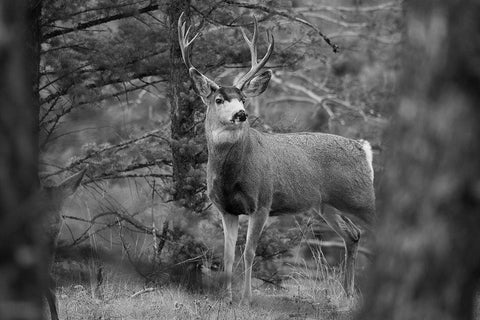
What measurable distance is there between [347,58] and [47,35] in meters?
13.4

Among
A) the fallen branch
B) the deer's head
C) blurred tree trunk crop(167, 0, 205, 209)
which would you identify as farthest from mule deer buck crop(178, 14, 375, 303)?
the fallen branch

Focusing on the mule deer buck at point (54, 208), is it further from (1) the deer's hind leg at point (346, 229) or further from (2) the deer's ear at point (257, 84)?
(1) the deer's hind leg at point (346, 229)

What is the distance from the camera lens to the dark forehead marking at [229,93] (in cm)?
960

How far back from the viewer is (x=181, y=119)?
1101 cm

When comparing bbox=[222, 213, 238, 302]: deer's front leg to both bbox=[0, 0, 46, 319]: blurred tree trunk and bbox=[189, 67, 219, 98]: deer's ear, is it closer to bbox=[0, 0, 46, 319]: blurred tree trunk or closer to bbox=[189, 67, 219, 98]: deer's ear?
bbox=[189, 67, 219, 98]: deer's ear

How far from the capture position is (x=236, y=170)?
9891 millimetres

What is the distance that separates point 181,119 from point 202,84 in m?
1.05

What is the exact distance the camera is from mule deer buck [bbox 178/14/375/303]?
32.1 feet

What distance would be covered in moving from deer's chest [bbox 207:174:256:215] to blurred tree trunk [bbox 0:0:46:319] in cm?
664

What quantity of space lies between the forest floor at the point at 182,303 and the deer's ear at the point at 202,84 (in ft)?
6.32

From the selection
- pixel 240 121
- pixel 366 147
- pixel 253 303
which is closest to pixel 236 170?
pixel 240 121

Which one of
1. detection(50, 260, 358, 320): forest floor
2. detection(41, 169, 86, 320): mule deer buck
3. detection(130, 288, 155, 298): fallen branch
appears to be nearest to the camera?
detection(41, 169, 86, 320): mule deer buck

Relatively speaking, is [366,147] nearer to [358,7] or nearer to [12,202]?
[12,202]

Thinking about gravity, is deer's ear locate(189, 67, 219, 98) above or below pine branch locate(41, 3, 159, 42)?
below
